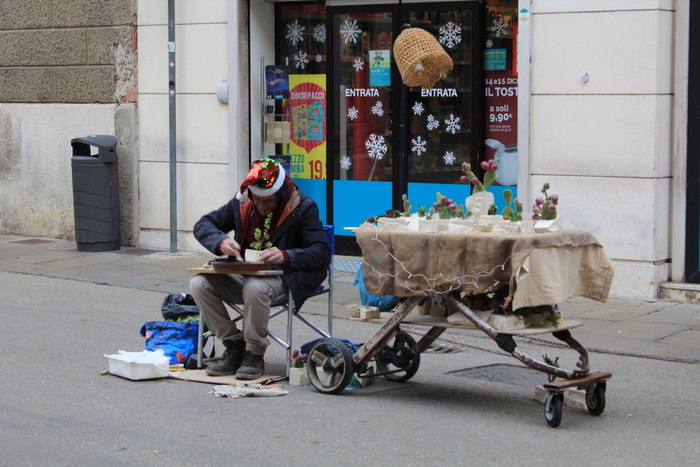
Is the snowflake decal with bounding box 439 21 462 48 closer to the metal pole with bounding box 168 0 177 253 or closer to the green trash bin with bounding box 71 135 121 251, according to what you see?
the metal pole with bounding box 168 0 177 253

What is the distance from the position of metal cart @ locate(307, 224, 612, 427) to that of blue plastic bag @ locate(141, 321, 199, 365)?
0.98 meters

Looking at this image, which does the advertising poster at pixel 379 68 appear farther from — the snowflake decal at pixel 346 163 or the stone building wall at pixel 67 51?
the stone building wall at pixel 67 51

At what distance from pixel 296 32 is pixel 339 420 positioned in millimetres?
7029

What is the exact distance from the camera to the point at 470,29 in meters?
10.4

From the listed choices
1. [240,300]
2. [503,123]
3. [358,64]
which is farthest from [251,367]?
[358,64]

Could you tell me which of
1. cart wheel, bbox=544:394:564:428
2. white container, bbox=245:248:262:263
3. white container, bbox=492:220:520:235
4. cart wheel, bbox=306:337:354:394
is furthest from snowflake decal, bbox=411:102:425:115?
cart wheel, bbox=544:394:564:428

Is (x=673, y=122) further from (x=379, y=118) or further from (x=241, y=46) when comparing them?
(x=241, y=46)

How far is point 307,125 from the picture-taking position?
11.5 meters

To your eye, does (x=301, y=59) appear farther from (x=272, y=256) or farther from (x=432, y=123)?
(x=272, y=256)

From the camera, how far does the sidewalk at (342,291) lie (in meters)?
7.45

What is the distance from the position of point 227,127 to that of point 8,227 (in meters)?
3.67

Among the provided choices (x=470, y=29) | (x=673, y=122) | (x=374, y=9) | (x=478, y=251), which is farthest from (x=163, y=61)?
(x=478, y=251)

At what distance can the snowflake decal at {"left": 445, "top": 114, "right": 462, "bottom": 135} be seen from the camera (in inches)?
414

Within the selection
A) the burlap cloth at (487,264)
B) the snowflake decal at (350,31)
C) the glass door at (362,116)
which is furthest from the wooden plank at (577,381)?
the snowflake decal at (350,31)
